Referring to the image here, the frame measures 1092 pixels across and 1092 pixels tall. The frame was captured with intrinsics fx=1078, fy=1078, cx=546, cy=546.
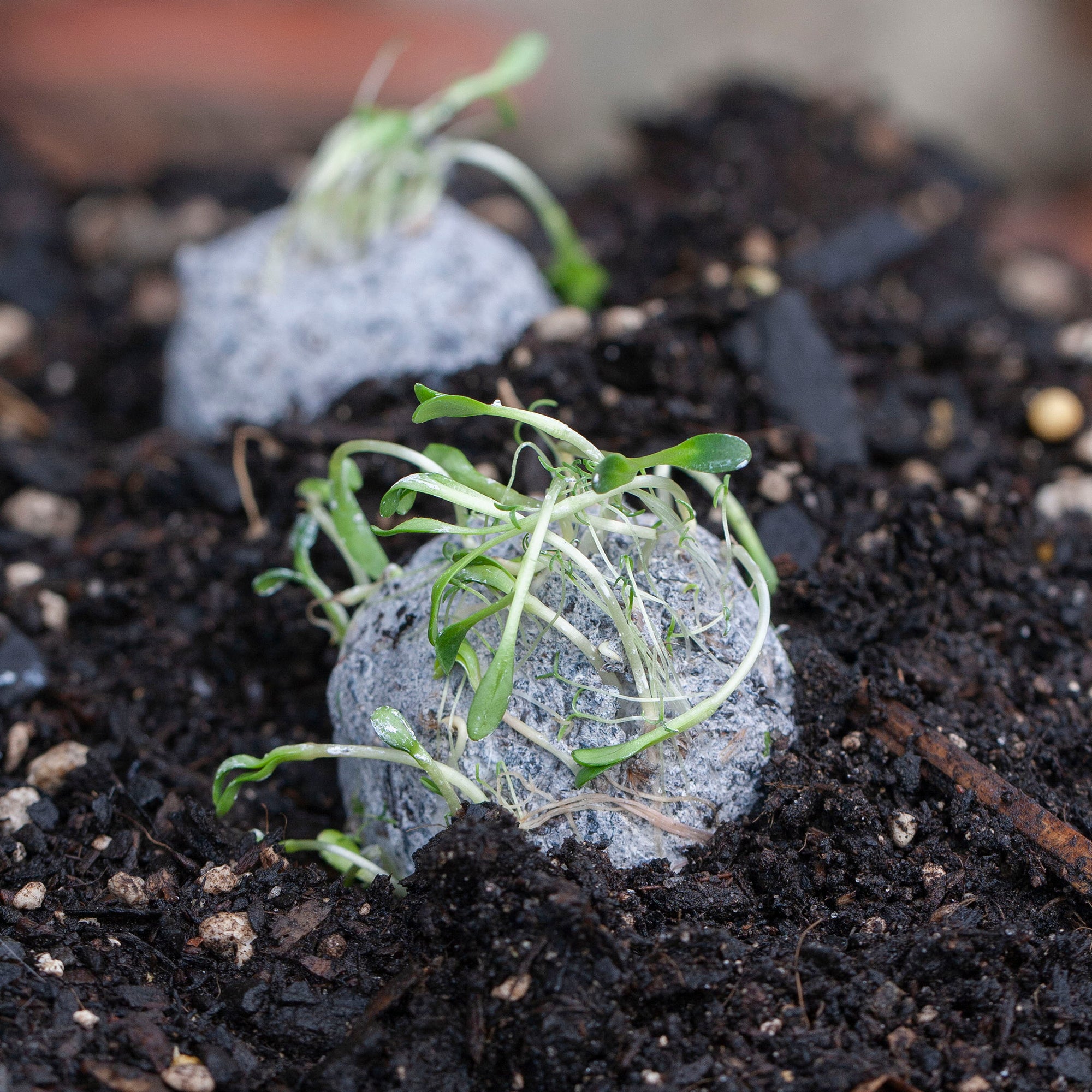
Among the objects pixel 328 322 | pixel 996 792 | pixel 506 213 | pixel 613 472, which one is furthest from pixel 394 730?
pixel 506 213

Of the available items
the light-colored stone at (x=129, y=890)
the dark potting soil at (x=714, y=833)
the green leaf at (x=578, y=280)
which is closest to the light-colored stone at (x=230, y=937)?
the dark potting soil at (x=714, y=833)

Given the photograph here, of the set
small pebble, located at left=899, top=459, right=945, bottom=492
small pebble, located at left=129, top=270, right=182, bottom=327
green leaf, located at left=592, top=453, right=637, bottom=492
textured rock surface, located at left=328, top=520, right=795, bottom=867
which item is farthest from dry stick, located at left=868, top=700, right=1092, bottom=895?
small pebble, located at left=129, top=270, right=182, bottom=327

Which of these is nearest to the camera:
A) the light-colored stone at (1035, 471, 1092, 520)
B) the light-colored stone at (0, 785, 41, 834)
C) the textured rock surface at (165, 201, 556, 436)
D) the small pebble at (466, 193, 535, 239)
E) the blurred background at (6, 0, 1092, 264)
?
the light-colored stone at (0, 785, 41, 834)

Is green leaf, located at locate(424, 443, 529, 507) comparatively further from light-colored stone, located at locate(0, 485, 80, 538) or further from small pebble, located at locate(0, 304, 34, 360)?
small pebble, located at locate(0, 304, 34, 360)

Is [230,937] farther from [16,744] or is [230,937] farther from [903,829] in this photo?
[903,829]

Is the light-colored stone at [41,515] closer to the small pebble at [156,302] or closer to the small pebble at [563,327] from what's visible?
the small pebble at [156,302]

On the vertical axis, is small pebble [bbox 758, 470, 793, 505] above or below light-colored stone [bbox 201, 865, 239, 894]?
above

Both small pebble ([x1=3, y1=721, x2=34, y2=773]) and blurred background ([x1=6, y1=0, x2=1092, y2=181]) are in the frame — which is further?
blurred background ([x1=6, y1=0, x2=1092, y2=181])
